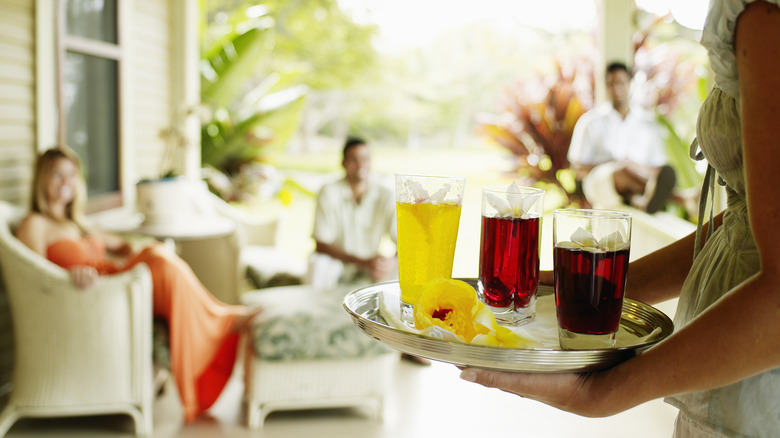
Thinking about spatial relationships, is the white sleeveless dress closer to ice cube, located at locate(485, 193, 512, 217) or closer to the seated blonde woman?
ice cube, located at locate(485, 193, 512, 217)

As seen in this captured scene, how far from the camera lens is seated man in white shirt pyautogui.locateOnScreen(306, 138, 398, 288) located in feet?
12.9

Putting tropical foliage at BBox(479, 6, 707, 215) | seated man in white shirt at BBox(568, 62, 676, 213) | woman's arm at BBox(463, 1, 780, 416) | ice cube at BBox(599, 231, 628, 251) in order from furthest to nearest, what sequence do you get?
tropical foliage at BBox(479, 6, 707, 215) → seated man in white shirt at BBox(568, 62, 676, 213) → ice cube at BBox(599, 231, 628, 251) → woman's arm at BBox(463, 1, 780, 416)

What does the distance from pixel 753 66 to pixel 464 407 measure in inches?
115

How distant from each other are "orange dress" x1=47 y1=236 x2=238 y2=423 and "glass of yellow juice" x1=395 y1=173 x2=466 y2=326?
7.73 feet

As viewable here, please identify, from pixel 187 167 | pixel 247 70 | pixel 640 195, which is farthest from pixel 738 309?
pixel 247 70

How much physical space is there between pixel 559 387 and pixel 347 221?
3.17 meters

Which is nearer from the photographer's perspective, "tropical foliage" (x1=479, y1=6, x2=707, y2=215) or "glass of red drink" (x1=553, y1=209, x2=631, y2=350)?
"glass of red drink" (x1=553, y1=209, x2=631, y2=350)

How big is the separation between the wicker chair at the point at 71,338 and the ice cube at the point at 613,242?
2418mm

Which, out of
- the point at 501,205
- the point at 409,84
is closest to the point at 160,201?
the point at 501,205

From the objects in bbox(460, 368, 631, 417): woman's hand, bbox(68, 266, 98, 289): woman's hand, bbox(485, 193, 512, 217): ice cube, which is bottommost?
bbox(68, 266, 98, 289): woman's hand

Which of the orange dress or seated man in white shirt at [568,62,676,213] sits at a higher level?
seated man in white shirt at [568,62,676,213]

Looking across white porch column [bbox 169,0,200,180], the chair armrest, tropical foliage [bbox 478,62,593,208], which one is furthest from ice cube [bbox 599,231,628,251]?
tropical foliage [bbox 478,62,593,208]

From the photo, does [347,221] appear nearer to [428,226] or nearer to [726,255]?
[428,226]

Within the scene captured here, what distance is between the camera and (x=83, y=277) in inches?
112
